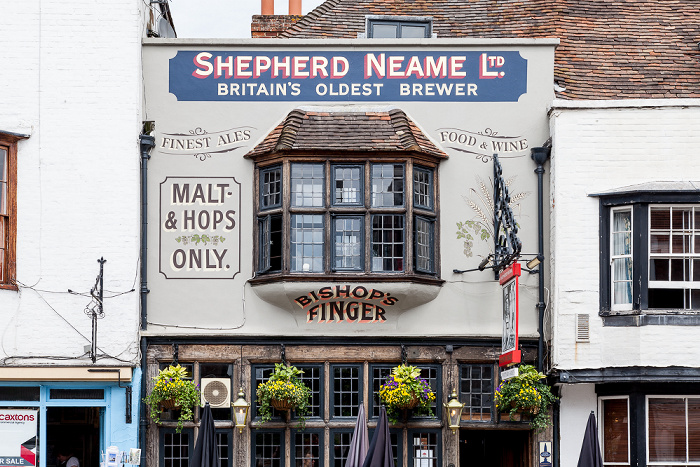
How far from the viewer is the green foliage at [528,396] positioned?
19.2 m

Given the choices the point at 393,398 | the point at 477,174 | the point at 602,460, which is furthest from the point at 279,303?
the point at 602,460

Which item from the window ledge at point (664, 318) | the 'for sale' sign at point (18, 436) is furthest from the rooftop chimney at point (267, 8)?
the window ledge at point (664, 318)

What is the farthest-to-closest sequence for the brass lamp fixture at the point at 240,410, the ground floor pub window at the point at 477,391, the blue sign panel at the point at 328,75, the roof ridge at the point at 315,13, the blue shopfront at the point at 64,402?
the roof ridge at the point at 315,13 → the blue sign panel at the point at 328,75 → the ground floor pub window at the point at 477,391 → the brass lamp fixture at the point at 240,410 → the blue shopfront at the point at 64,402

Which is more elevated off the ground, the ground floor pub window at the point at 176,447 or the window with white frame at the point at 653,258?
the window with white frame at the point at 653,258

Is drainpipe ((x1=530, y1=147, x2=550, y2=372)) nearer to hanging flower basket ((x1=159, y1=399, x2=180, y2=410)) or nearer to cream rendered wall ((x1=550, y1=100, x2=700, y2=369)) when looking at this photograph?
cream rendered wall ((x1=550, y1=100, x2=700, y2=369))

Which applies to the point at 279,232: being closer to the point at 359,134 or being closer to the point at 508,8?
the point at 359,134

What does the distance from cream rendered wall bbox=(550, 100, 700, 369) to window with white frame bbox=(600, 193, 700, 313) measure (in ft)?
1.01

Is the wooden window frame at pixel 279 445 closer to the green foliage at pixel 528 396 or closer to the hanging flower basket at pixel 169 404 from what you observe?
the hanging flower basket at pixel 169 404

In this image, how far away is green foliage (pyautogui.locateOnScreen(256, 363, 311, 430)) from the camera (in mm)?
19188

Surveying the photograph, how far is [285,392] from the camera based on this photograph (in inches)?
754

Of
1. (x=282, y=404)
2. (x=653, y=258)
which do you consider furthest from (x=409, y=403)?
(x=653, y=258)

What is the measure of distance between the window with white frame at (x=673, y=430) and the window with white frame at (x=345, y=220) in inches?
165

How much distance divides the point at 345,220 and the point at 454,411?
11.6ft

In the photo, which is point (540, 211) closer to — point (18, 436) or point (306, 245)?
point (306, 245)
